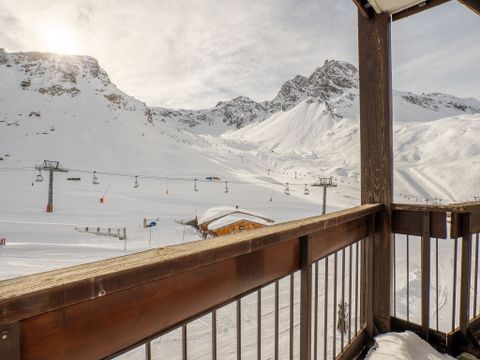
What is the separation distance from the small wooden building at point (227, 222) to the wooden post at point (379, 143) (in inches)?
475

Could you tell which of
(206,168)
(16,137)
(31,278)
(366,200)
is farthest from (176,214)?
(16,137)

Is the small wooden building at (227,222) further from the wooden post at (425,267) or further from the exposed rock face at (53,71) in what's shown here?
the exposed rock face at (53,71)

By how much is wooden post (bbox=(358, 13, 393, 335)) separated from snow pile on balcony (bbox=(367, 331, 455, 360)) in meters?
0.15

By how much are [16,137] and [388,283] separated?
148ft

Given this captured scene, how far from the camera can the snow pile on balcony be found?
182 cm

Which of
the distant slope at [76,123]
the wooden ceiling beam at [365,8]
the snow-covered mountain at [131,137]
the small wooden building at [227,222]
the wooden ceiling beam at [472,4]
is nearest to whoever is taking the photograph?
the wooden ceiling beam at [365,8]

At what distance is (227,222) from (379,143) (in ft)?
42.4

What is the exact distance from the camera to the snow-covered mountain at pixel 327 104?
3017 inches

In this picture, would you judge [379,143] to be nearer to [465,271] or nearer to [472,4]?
[465,271]

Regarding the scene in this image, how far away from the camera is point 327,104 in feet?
271

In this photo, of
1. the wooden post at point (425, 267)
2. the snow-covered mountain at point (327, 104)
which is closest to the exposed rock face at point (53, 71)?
the snow-covered mountain at point (327, 104)

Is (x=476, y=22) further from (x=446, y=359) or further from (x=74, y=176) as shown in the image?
(x=74, y=176)

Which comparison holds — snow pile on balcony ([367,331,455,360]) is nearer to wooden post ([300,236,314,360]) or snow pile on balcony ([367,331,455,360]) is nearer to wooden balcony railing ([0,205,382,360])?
wooden post ([300,236,314,360])

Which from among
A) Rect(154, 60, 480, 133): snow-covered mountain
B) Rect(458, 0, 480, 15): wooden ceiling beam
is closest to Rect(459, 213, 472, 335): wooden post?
Rect(458, 0, 480, 15): wooden ceiling beam
